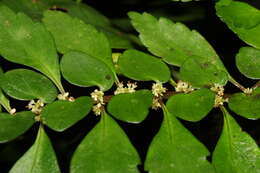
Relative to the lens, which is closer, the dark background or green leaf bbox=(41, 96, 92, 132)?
green leaf bbox=(41, 96, 92, 132)

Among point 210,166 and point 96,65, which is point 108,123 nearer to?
point 96,65

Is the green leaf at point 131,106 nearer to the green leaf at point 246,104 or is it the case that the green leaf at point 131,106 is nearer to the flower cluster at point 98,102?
the flower cluster at point 98,102

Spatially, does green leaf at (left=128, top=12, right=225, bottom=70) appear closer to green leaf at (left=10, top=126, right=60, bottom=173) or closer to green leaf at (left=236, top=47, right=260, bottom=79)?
green leaf at (left=236, top=47, right=260, bottom=79)

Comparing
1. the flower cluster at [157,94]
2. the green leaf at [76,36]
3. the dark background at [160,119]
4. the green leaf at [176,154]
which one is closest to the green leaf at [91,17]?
the dark background at [160,119]

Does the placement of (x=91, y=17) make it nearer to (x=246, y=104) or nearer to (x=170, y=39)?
(x=170, y=39)

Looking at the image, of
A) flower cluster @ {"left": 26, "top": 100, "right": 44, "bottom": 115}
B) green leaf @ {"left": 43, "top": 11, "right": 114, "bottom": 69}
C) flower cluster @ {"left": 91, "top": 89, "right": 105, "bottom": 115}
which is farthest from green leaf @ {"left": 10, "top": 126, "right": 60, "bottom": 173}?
green leaf @ {"left": 43, "top": 11, "right": 114, "bottom": 69}

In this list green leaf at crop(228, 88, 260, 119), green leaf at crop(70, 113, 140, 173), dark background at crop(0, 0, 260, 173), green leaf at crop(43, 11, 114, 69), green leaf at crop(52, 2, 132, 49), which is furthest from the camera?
green leaf at crop(52, 2, 132, 49)

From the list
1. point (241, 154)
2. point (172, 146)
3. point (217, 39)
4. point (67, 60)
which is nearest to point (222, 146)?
point (241, 154)
